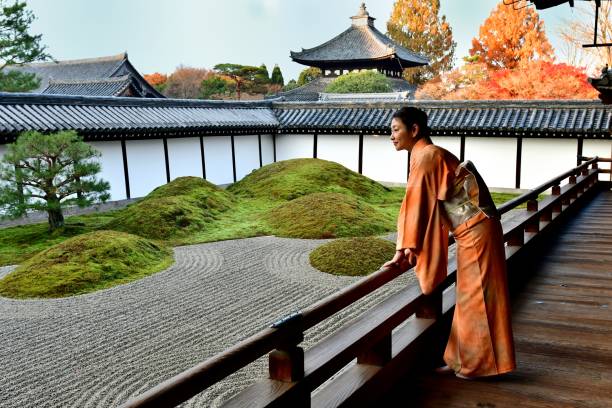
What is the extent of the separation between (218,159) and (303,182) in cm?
564

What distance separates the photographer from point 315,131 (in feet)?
79.3

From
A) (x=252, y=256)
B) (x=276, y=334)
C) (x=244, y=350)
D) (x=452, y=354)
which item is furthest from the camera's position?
(x=252, y=256)

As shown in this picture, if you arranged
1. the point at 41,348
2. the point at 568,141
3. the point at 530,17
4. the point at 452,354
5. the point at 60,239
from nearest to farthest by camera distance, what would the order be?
the point at 452,354 < the point at 41,348 < the point at 60,239 < the point at 568,141 < the point at 530,17

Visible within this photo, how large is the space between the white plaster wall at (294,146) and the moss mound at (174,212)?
872 centimetres

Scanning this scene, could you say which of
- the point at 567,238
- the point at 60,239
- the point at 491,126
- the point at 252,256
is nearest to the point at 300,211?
the point at 252,256

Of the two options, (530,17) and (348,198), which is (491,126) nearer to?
(348,198)

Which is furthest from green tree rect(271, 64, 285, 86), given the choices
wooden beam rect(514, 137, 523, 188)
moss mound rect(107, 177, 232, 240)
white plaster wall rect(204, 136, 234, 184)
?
moss mound rect(107, 177, 232, 240)

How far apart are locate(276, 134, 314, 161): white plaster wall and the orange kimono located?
2122 centimetres

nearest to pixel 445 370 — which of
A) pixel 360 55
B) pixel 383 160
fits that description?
pixel 383 160

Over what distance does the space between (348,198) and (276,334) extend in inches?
502

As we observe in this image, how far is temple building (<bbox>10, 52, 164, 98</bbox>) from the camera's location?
29.5m

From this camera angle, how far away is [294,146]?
25.0m

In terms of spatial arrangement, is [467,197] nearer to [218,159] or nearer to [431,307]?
[431,307]

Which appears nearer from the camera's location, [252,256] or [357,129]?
[252,256]
